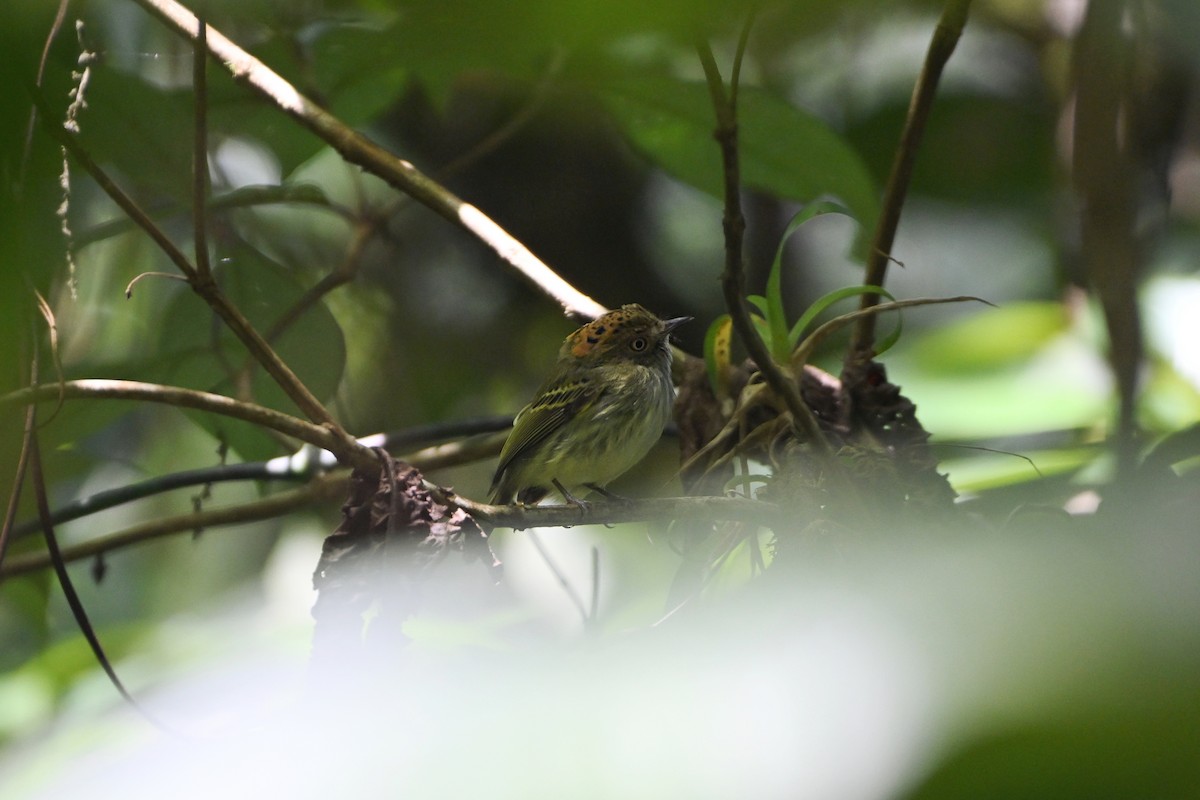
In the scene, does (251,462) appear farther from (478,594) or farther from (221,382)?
(478,594)

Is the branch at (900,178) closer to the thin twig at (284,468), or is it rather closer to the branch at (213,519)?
the thin twig at (284,468)

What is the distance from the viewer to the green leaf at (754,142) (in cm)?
232

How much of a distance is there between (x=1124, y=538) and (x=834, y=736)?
182 millimetres

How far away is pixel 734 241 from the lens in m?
1.22

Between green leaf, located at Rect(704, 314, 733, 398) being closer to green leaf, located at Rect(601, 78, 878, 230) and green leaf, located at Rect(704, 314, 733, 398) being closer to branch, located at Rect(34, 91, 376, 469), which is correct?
green leaf, located at Rect(601, 78, 878, 230)

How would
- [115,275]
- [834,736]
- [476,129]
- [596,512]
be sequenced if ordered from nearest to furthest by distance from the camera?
[834,736] < [596,512] < [115,275] < [476,129]

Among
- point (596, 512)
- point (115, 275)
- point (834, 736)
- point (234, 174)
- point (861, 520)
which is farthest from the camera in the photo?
point (234, 174)

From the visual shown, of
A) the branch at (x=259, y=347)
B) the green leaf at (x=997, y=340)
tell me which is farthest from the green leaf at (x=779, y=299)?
the green leaf at (x=997, y=340)

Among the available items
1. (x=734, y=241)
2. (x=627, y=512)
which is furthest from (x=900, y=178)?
(x=734, y=241)

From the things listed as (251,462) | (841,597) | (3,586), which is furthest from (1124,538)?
(3,586)

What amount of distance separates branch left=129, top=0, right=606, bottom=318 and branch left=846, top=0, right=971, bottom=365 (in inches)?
21.5

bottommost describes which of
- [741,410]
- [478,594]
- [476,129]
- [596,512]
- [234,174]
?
[478,594]

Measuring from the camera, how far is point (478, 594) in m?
1.24

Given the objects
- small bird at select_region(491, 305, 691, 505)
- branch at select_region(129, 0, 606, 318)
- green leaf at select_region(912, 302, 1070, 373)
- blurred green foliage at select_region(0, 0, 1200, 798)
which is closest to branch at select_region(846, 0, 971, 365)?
blurred green foliage at select_region(0, 0, 1200, 798)
